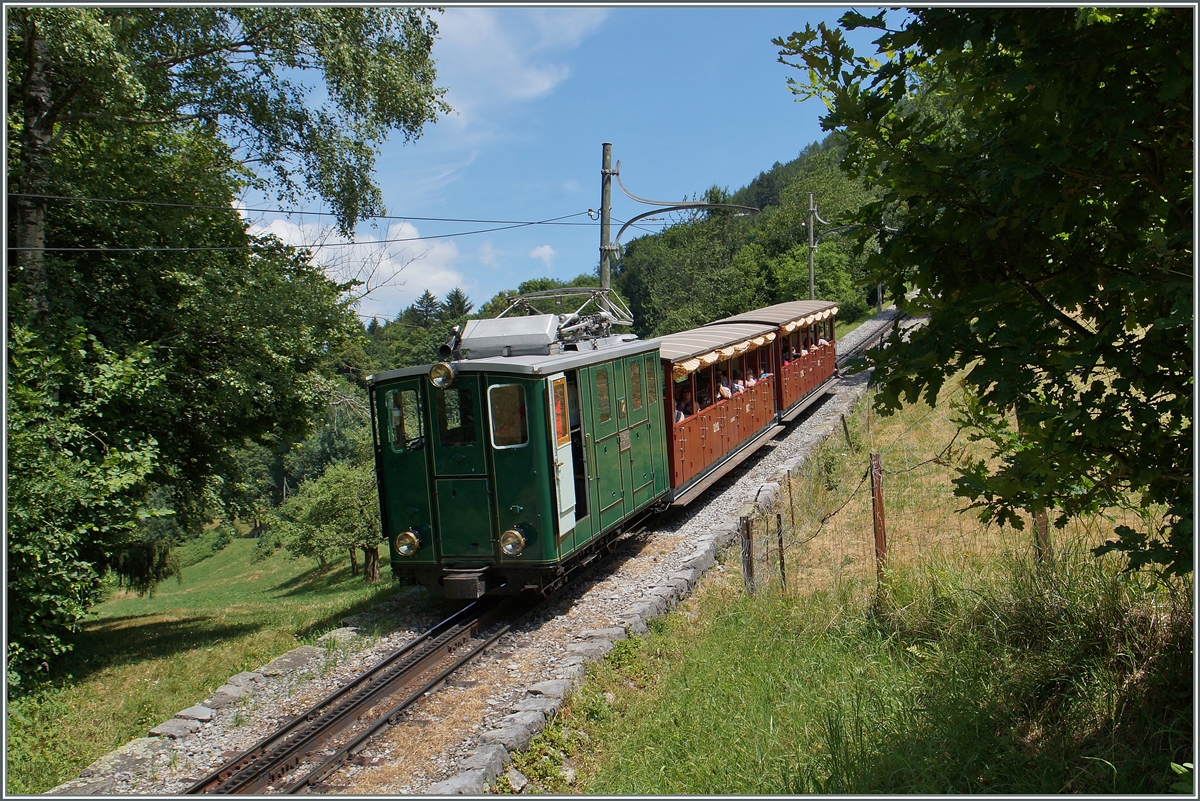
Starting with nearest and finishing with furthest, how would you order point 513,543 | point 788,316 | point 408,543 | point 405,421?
point 513,543, point 408,543, point 405,421, point 788,316

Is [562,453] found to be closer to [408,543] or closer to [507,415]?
[507,415]

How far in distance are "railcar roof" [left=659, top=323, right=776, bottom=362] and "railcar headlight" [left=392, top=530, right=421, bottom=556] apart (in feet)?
16.2

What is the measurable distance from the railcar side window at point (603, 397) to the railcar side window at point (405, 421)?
2.22 meters

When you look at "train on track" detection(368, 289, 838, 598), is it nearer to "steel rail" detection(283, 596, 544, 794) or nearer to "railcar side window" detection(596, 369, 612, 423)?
"railcar side window" detection(596, 369, 612, 423)

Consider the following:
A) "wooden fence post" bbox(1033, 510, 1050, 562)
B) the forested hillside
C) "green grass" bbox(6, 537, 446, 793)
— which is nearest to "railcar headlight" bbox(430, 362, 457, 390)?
"green grass" bbox(6, 537, 446, 793)

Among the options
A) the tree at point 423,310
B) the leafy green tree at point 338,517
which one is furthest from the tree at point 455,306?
the leafy green tree at point 338,517

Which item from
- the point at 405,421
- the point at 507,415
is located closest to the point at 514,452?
the point at 507,415

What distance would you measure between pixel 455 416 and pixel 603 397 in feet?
6.64

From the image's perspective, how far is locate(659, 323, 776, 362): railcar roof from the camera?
1248cm

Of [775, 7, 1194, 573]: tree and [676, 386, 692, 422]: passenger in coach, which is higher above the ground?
[775, 7, 1194, 573]: tree

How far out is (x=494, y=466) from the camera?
8742 mm

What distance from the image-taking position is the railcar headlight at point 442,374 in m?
8.59

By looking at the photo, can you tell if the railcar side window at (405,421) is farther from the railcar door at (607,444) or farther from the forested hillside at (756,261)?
the forested hillside at (756,261)

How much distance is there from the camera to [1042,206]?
11.1 feet
